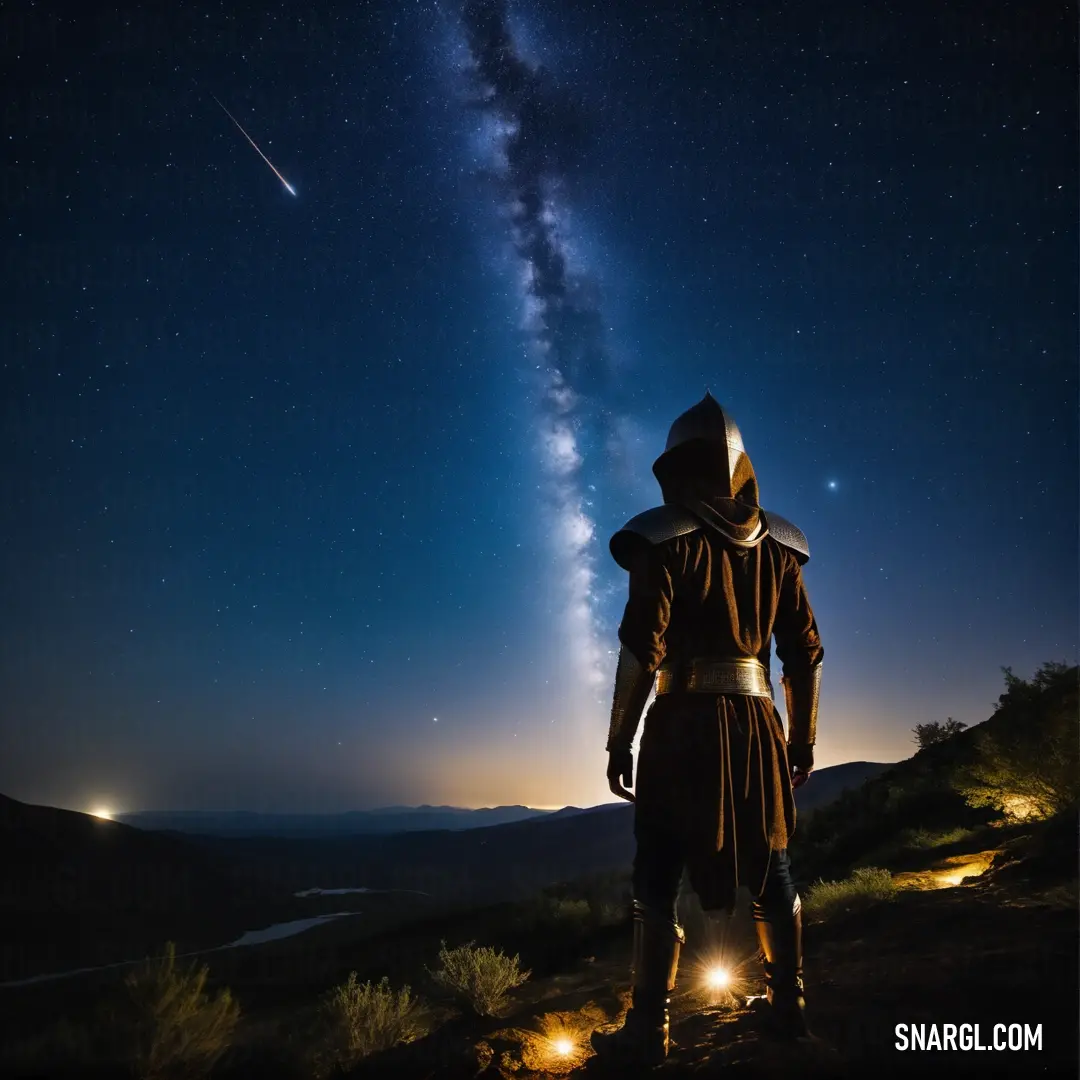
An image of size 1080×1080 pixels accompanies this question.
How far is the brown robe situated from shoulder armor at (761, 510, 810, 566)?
0.17 meters

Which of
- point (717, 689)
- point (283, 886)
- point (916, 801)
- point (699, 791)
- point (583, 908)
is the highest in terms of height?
point (717, 689)

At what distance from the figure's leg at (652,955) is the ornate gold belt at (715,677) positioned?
0.77 meters

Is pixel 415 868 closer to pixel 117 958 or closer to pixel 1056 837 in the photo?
pixel 117 958

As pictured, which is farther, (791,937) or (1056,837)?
(1056,837)

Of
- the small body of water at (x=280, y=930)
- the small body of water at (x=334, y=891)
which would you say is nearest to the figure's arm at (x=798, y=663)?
the small body of water at (x=280, y=930)

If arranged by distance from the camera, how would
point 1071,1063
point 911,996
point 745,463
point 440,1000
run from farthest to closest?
point 440,1000 < point 745,463 < point 911,996 < point 1071,1063

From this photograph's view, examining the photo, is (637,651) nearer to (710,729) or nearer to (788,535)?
(710,729)

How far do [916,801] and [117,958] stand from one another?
29329mm

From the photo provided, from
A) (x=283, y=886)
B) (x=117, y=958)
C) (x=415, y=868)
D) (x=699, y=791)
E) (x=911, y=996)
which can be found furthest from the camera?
(x=415, y=868)

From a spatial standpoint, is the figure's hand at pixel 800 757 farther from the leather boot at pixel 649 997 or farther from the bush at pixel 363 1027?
the bush at pixel 363 1027

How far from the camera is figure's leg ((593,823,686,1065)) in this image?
115 inches

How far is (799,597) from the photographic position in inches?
144

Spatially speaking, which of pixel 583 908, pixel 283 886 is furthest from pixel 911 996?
pixel 283 886

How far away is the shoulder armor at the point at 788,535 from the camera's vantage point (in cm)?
358
